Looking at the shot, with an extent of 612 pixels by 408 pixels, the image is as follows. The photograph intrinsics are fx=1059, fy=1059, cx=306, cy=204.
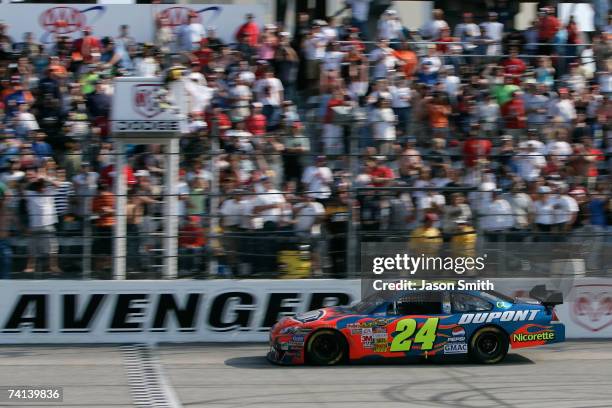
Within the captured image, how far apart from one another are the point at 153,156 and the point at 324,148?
A: 235cm

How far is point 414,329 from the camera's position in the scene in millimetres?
12586

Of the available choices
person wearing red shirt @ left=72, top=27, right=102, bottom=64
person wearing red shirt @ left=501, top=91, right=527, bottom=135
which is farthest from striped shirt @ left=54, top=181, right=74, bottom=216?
person wearing red shirt @ left=501, top=91, right=527, bottom=135

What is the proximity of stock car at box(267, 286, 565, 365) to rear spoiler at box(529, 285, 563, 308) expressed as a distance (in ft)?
0.49

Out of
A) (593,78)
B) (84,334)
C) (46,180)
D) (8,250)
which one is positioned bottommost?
(84,334)

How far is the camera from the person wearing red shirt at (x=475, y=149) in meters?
14.6

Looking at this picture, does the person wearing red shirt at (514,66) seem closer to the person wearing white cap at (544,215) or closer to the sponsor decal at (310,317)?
the person wearing white cap at (544,215)

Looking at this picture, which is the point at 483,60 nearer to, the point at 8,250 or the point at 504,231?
the point at 504,231

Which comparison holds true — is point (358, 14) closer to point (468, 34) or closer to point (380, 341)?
point (468, 34)

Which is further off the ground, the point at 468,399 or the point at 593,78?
the point at 593,78

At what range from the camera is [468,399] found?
1048 cm

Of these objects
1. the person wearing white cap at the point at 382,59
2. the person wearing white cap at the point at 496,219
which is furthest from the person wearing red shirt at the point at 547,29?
the person wearing white cap at the point at 496,219

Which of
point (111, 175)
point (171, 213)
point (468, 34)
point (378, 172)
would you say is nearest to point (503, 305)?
point (378, 172)

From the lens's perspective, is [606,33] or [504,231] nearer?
[504,231]

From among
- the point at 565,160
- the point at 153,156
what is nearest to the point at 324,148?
the point at 153,156
